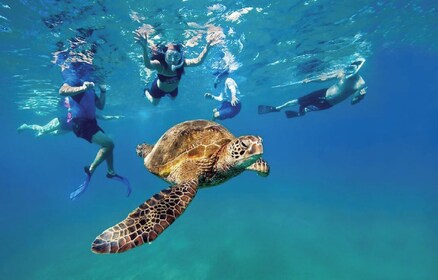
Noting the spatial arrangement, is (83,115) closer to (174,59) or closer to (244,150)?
(174,59)

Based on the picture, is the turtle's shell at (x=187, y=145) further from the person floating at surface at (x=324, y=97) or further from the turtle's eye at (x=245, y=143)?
the person floating at surface at (x=324, y=97)

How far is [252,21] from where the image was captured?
1291 centimetres

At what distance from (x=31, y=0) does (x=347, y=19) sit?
14824 mm

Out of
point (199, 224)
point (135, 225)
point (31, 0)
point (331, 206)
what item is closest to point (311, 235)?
point (199, 224)

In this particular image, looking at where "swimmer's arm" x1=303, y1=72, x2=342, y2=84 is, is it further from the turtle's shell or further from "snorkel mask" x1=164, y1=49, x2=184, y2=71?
the turtle's shell

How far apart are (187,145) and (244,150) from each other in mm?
1405

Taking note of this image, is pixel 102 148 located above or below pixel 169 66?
below

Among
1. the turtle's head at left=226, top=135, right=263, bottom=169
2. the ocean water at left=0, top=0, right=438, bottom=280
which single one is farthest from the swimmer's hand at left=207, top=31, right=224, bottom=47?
the turtle's head at left=226, top=135, right=263, bottom=169

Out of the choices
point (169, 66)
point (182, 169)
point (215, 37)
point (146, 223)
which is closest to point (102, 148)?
point (169, 66)

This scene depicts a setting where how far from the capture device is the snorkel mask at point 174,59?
360 inches

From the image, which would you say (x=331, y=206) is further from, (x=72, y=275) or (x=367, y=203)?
(x=72, y=275)

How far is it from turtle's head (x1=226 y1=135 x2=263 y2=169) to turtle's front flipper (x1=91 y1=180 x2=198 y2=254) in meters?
0.75

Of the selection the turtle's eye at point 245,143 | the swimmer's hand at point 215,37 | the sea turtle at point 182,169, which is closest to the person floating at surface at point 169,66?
the swimmer's hand at point 215,37

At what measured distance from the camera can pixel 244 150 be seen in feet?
11.3
